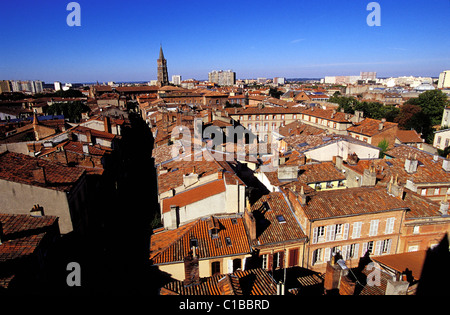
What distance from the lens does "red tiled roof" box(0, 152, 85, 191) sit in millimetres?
17172

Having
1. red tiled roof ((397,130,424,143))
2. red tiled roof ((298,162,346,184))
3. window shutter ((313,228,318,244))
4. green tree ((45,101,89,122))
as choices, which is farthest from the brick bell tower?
window shutter ((313,228,318,244))

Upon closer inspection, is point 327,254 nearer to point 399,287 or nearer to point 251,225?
point 251,225

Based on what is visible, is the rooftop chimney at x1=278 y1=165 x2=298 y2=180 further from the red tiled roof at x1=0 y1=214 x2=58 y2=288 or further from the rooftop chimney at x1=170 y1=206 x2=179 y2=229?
the red tiled roof at x1=0 y1=214 x2=58 y2=288

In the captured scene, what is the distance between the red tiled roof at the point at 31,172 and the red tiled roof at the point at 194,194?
6372 millimetres

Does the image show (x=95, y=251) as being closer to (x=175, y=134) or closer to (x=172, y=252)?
(x=172, y=252)

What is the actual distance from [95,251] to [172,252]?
24.4ft

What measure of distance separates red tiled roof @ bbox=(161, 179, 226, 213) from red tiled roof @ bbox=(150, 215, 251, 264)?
147cm

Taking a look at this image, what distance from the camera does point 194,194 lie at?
1941cm

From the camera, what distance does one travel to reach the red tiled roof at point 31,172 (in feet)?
56.3


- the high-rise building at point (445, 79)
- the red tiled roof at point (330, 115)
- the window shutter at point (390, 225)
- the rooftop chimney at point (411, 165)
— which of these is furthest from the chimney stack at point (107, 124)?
the high-rise building at point (445, 79)

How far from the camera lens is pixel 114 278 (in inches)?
687

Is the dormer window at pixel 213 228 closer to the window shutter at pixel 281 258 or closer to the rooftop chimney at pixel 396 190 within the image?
the window shutter at pixel 281 258
